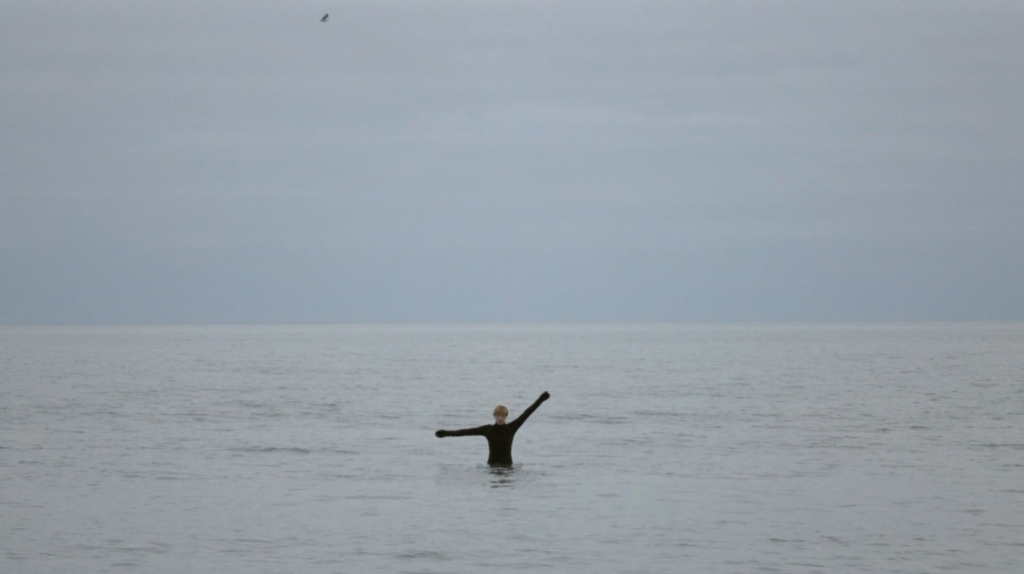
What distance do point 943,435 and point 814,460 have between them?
24.2 feet

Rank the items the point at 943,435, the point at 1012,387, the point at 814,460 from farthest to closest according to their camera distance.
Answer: the point at 1012,387 → the point at 943,435 → the point at 814,460

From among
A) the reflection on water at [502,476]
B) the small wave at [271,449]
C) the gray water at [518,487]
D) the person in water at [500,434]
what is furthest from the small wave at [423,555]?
the small wave at [271,449]

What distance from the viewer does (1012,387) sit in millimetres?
54375

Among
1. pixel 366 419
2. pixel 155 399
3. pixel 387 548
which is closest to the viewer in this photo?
pixel 387 548

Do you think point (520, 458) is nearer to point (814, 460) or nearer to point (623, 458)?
point (623, 458)

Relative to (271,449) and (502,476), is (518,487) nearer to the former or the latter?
(502,476)

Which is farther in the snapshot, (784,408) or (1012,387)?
(1012,387)

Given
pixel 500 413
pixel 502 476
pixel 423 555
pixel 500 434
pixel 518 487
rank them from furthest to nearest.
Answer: pixel 502 476 → pixel 500 434 → pixel 500 413 → pixel 518 487 → pixel 423 555

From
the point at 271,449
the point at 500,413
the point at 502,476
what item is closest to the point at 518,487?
the point at 502,476

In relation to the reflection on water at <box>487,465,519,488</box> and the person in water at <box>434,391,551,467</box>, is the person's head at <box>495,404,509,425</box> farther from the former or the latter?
the reflection on water at <box>487,465,519,488</box>

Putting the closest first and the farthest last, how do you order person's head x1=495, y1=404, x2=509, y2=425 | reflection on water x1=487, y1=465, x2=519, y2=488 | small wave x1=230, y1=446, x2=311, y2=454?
person's head x1=495, y1=404, x2=509, y2=425, reflection on water x1=487, y1=465, x2=519, y2=488, small wave x1=230, y1=446, x2=311, y2=454

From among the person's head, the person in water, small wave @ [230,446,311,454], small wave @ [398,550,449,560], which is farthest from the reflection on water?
small wave @ [230,446,311,454]

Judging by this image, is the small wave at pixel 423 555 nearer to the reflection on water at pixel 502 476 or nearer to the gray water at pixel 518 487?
the gray water at pixel 518 487

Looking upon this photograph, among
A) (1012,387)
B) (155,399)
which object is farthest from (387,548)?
(1012,387)
